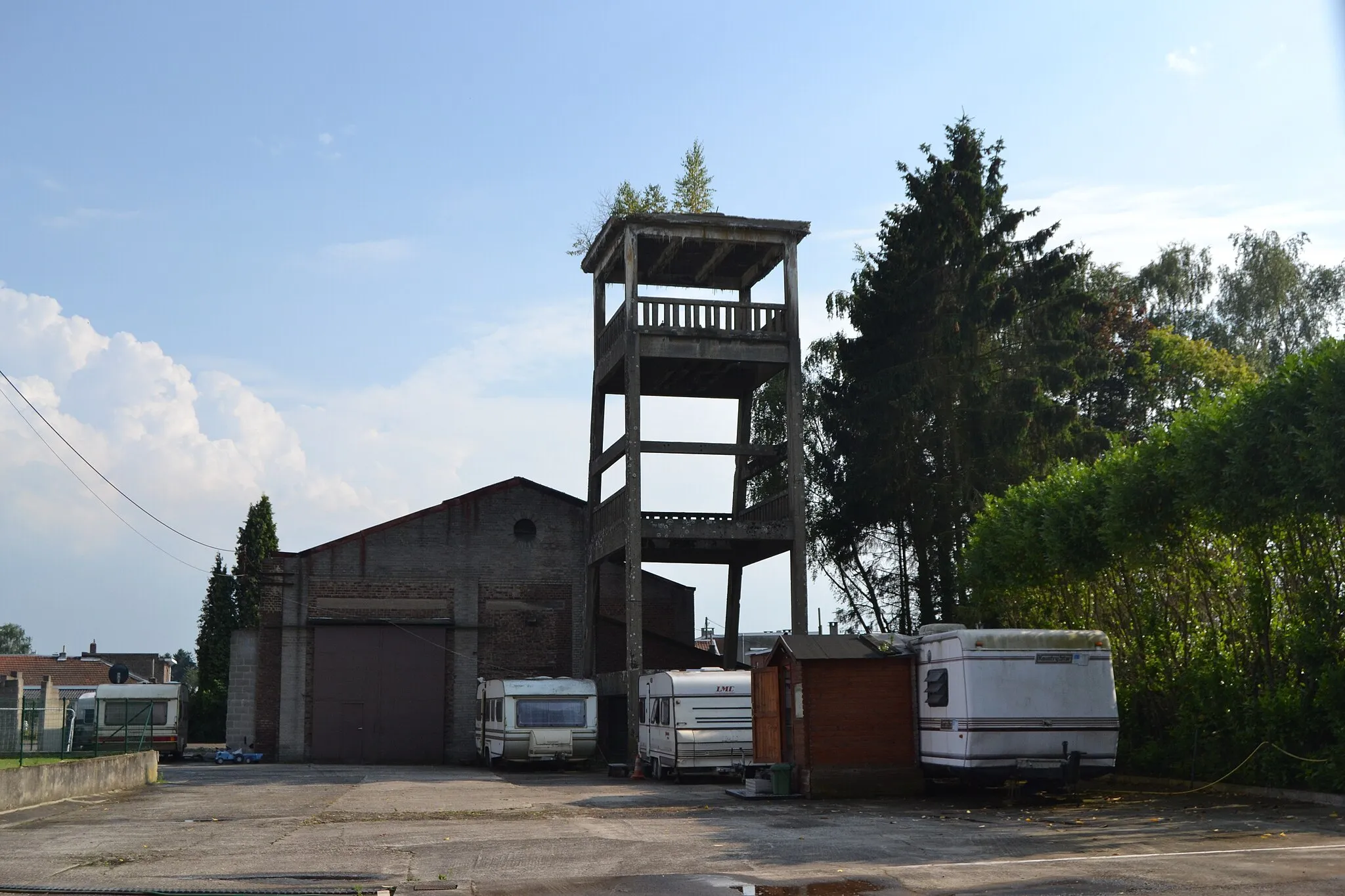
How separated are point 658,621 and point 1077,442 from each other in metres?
13.3

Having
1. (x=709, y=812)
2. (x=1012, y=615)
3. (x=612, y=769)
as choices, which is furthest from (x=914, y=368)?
(x=709, y=812)

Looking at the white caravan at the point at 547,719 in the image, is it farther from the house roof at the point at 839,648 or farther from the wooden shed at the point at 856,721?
the wooden shed at the point at 856,721

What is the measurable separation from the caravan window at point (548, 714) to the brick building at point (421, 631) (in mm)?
3777

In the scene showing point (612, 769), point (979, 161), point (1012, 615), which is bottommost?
point (612, 769)

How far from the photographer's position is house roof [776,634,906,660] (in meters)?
20.2

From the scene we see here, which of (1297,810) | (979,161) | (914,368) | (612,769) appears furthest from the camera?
(979,161)

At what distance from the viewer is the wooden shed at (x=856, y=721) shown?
1994 centimetres

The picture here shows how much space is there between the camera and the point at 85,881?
11102 mm

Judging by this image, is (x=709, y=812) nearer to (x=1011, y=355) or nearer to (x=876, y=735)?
(x=876, y=735)

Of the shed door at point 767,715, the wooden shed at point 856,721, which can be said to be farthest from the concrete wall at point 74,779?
the wooden shed at point 856,721

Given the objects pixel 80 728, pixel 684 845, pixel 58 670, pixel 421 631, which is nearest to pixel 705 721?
pixel 684 845

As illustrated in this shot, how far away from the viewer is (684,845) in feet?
44.9

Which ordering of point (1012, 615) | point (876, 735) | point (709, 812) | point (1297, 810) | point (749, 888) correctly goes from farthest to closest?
point (1012, 615) < point (876, 735) < point (709, 812) < point (1297, 810) < point (749, 888)

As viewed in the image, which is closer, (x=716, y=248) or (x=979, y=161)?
(x=716, y=248)
